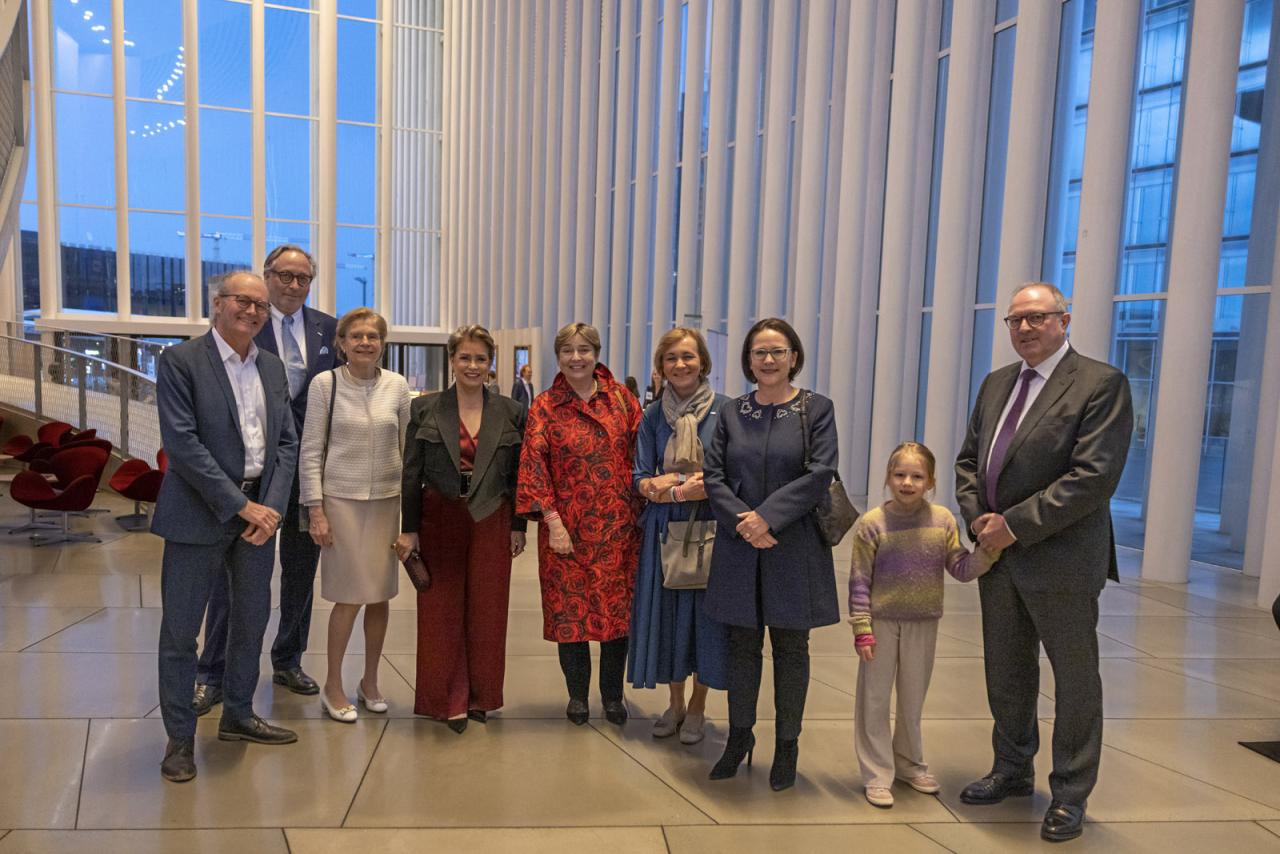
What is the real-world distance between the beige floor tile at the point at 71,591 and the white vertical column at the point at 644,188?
12880 millimetres

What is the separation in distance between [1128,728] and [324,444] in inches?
170

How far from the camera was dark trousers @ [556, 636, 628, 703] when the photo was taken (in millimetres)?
4727

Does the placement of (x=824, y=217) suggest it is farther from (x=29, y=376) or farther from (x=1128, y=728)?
(x=29, y=376)

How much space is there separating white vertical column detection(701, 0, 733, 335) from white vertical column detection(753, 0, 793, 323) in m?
1.55

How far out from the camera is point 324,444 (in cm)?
456

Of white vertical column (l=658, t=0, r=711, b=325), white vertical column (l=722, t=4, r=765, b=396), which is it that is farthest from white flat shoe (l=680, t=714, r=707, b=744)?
white vertical column (l=658, t=0, r=711, b=325)

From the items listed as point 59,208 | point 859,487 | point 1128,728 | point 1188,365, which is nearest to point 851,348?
point 859,487

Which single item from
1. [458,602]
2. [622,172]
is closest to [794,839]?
[458,602]

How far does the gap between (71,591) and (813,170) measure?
10.7 metres

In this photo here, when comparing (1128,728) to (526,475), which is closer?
(526,475)

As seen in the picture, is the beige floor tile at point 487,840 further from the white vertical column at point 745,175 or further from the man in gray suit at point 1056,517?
the white vertical column at point 745,175

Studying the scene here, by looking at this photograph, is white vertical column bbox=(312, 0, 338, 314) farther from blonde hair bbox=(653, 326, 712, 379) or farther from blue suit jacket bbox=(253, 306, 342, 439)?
blonde hair bbox=(653, 326, 712, 379)

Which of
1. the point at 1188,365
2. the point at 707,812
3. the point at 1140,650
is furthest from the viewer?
the point at 1188,365

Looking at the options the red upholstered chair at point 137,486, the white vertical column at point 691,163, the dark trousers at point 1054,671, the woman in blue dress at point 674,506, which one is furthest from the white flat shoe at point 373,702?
the white vertical column at point 691,163
